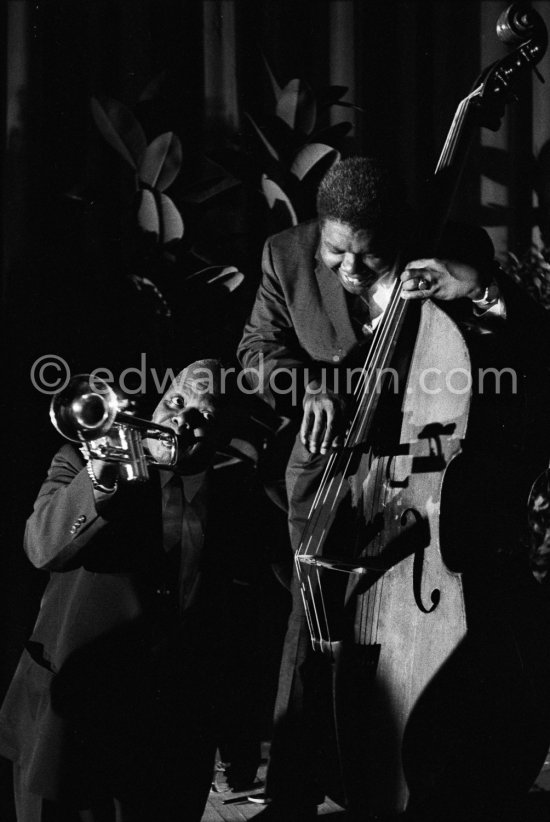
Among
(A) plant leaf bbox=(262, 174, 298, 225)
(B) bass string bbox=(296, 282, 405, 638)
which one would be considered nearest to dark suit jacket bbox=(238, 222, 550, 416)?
(B) bass string bbox=(296, 282, 405, 638)

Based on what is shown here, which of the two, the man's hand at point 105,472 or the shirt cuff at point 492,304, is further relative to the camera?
the shirt cuff at point 492,304

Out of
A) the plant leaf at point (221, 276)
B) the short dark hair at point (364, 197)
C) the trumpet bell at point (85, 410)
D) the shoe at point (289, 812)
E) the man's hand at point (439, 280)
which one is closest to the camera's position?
the trumpet bell at point (85, 410)

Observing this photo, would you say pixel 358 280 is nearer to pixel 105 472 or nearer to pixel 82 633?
pixel 105 472

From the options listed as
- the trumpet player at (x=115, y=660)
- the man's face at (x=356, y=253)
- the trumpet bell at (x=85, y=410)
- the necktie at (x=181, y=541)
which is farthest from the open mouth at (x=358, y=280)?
the trumpet bell at (x=85, y=410)

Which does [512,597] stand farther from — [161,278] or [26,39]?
[26,39]

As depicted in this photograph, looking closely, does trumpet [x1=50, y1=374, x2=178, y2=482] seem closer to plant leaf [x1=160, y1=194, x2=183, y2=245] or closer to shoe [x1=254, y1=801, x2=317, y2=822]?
shoe [x1=254, y1=801, x2=317, y2=822]

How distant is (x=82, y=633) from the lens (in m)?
1.52

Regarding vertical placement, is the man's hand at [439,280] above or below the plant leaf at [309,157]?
below

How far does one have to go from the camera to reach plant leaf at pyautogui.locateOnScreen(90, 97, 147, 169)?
2352 millimetres

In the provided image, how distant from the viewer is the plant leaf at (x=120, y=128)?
2.35 metres

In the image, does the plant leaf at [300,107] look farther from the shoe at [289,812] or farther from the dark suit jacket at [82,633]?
the shoe at [289,812]

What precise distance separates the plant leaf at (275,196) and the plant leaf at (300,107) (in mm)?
167

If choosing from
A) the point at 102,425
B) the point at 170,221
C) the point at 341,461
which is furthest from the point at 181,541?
the point at 170,221

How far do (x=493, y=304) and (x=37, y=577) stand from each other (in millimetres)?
1413
